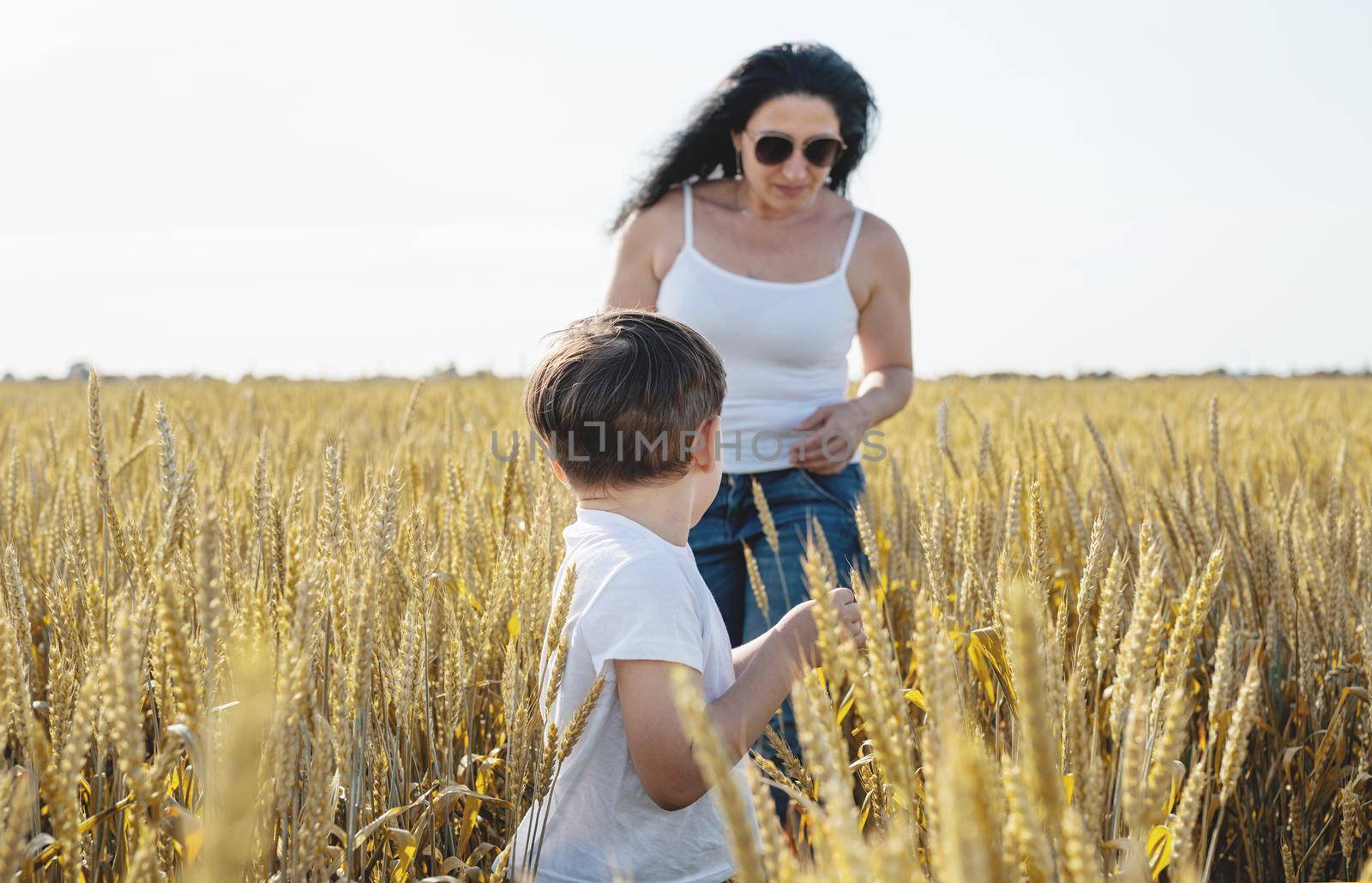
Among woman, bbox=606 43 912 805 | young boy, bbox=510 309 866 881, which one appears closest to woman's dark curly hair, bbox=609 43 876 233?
woman, bbox=606 43 912 805

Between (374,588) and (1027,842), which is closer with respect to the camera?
(1027,842)

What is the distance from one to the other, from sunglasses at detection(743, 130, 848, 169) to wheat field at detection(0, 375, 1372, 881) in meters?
0.75

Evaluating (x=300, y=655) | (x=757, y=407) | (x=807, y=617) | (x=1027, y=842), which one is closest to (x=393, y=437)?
(x=757, y=407)

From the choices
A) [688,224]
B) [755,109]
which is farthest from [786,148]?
[688,224]

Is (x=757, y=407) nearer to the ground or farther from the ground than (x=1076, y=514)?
farther from the ground

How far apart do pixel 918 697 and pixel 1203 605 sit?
1.21 ft

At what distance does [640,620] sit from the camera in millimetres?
1062

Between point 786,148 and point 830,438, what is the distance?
65cm

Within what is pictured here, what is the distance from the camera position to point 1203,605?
0.84 meters

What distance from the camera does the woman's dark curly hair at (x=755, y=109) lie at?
7.77 ft

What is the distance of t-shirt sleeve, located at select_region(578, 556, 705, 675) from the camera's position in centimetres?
105

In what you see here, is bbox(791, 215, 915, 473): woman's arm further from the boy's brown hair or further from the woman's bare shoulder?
the boy's brown hair

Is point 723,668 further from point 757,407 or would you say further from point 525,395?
point 757,407

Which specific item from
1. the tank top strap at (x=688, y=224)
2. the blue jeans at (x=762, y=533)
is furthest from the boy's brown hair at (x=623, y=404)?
the tank top strap at (x=688, y=224)
